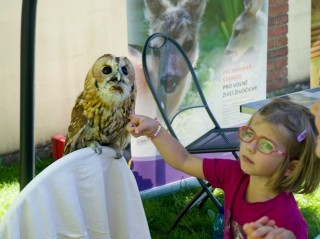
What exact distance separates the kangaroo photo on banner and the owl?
1.63 metres

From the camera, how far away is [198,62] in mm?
4195

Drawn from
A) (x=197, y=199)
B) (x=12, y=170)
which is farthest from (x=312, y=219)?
(x=12, y=170)

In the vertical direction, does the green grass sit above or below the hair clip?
below

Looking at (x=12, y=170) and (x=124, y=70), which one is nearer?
(x=124, y=70)

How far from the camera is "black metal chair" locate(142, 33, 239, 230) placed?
11.9 feet

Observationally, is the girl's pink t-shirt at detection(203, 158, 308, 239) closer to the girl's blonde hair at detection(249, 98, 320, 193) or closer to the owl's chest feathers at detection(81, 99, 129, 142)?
the girl's blonde hair at detection(249, 98, 320, 193)

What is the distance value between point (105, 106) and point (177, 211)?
6.53 feet

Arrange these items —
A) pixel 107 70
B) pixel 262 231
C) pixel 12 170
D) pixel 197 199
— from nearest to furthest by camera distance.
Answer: pixel 262 231, pixel 107 70, pixel 197 199, pixel 12 170

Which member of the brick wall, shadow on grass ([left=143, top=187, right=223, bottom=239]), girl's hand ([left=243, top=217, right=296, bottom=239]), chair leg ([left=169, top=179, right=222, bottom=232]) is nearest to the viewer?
girl's hand ([left=243, top=217, right=296, bottom=239])

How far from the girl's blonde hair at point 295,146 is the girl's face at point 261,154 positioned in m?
0.01

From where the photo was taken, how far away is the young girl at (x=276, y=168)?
185 cm

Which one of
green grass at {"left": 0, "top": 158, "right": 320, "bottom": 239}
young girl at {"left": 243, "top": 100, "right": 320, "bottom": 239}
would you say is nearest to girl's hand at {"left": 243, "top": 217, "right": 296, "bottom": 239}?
young girl at {"left": 243, "top": 100, "right": 320, "bottom": 239}

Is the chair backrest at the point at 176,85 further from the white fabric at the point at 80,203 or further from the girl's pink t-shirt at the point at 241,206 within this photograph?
the white fabric at the point at 80,203

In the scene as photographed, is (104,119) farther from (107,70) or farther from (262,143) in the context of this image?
(262,143)
